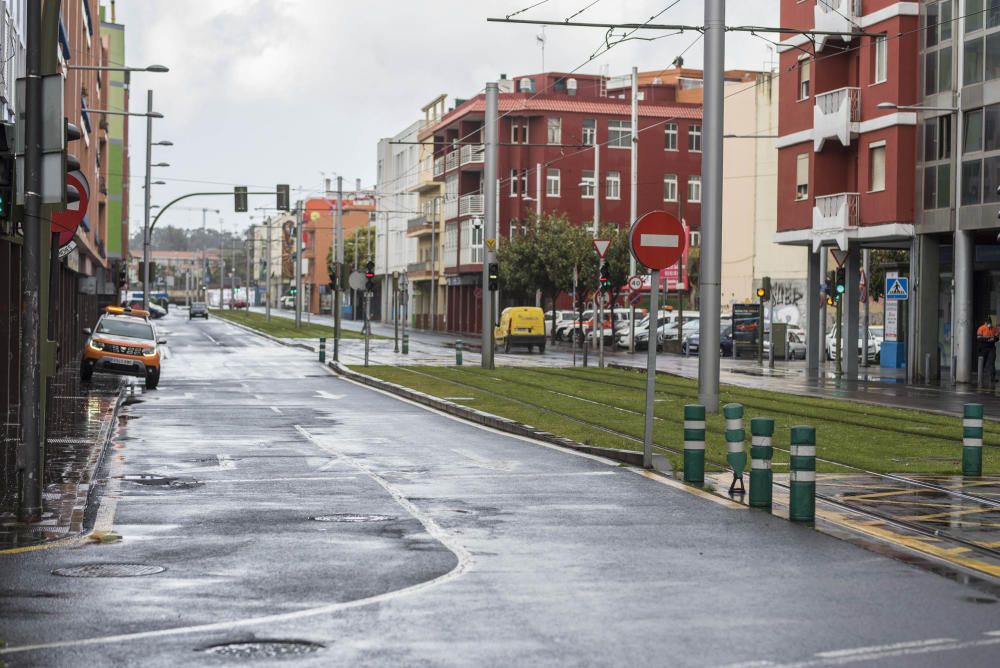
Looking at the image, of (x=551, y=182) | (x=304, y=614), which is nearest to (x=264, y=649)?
(x=304, y=614)

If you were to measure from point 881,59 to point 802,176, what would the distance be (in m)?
5.47

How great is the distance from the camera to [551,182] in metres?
88.2

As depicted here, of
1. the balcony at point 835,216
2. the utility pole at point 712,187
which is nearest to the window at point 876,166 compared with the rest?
the balcony at point 835,216

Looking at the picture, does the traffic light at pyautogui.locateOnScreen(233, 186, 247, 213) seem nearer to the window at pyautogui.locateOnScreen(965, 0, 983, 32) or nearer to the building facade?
the building facade

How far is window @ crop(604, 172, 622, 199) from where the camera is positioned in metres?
89.6

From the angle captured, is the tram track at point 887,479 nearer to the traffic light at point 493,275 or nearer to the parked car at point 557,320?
the traffic light at point 493,275

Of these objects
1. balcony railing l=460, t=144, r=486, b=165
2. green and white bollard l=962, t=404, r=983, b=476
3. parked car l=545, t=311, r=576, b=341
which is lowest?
green and white bollard l=962, t=404, r=983, b=476

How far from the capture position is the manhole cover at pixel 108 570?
372 inches

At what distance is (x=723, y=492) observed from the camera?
14.1m

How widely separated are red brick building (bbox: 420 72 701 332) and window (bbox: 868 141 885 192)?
1655 inches

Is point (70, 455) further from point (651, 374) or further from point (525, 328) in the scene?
point (525, 328)

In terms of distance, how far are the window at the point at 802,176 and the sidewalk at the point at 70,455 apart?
23002 mm

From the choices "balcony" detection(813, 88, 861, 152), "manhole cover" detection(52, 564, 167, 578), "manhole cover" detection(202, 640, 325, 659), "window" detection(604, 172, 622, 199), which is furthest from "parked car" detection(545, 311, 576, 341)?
"manhole cover" detection(202, 640, 325, 659)

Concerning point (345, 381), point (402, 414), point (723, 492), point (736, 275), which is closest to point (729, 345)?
point (736, 275)
